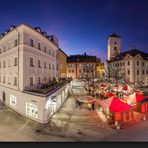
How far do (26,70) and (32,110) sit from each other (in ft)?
8.49

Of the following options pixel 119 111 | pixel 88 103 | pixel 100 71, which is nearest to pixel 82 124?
pixel 119 111

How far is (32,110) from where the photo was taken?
9328 millimetres

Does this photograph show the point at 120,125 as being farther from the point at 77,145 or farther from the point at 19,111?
the point at 19,111

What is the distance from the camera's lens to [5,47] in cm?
1241

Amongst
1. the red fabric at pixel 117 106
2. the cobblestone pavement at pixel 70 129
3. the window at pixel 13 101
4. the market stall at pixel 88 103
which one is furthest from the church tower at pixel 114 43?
the window at pixel 13 101

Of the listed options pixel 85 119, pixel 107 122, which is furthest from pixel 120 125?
pixel 85 119

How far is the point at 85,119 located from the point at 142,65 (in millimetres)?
18908

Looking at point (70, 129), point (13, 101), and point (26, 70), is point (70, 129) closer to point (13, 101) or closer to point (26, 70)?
point (26, 70)

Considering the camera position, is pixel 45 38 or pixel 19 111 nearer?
pixel 19 111

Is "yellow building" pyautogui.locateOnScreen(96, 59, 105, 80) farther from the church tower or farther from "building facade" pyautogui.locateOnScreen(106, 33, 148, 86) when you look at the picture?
the church tower


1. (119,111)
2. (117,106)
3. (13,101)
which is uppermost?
(117,106)

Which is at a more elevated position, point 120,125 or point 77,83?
point 77,83

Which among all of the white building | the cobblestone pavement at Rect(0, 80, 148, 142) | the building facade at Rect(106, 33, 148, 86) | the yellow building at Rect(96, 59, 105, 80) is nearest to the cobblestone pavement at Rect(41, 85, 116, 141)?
the cobblestone pavement at Rect(0, 80, 148, 142)

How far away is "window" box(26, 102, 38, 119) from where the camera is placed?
908 cm
